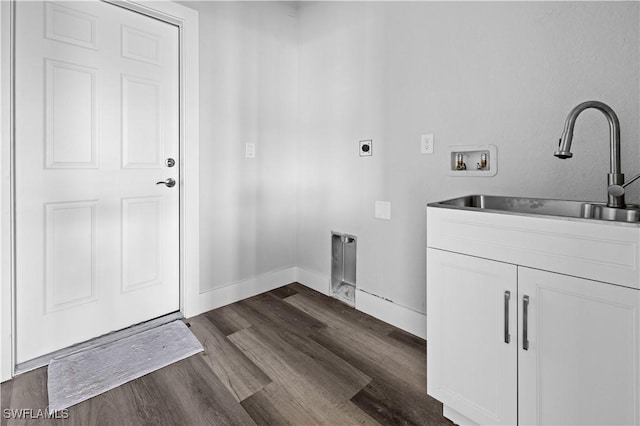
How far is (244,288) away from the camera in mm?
2486

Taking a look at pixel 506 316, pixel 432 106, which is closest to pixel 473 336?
pixel 506 316

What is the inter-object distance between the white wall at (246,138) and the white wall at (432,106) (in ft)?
0.49

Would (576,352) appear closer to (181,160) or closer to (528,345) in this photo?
(528,345)

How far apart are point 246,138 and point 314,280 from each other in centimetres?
131

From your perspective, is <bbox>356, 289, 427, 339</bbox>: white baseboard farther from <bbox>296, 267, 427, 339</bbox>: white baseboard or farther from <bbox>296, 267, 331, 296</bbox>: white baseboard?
<bbox>296, 267, 331, 296</bbox>: white baseboard

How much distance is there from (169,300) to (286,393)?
1184 millimetres

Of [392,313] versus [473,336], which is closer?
[473,336]

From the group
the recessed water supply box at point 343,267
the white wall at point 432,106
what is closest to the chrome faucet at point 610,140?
the white wall at point 432,106

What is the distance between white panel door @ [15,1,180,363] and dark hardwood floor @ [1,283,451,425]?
14.5 inches

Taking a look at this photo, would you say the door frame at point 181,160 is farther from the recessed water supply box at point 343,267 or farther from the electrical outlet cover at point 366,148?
the electrical outlet cover at point 366,148

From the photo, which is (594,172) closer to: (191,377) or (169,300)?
(191,377)

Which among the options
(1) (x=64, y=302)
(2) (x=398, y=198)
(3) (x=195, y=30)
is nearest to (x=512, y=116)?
(2) (x=398, y=198)

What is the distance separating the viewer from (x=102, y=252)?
73.7 inches

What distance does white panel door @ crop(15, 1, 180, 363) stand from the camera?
5.28 feet
